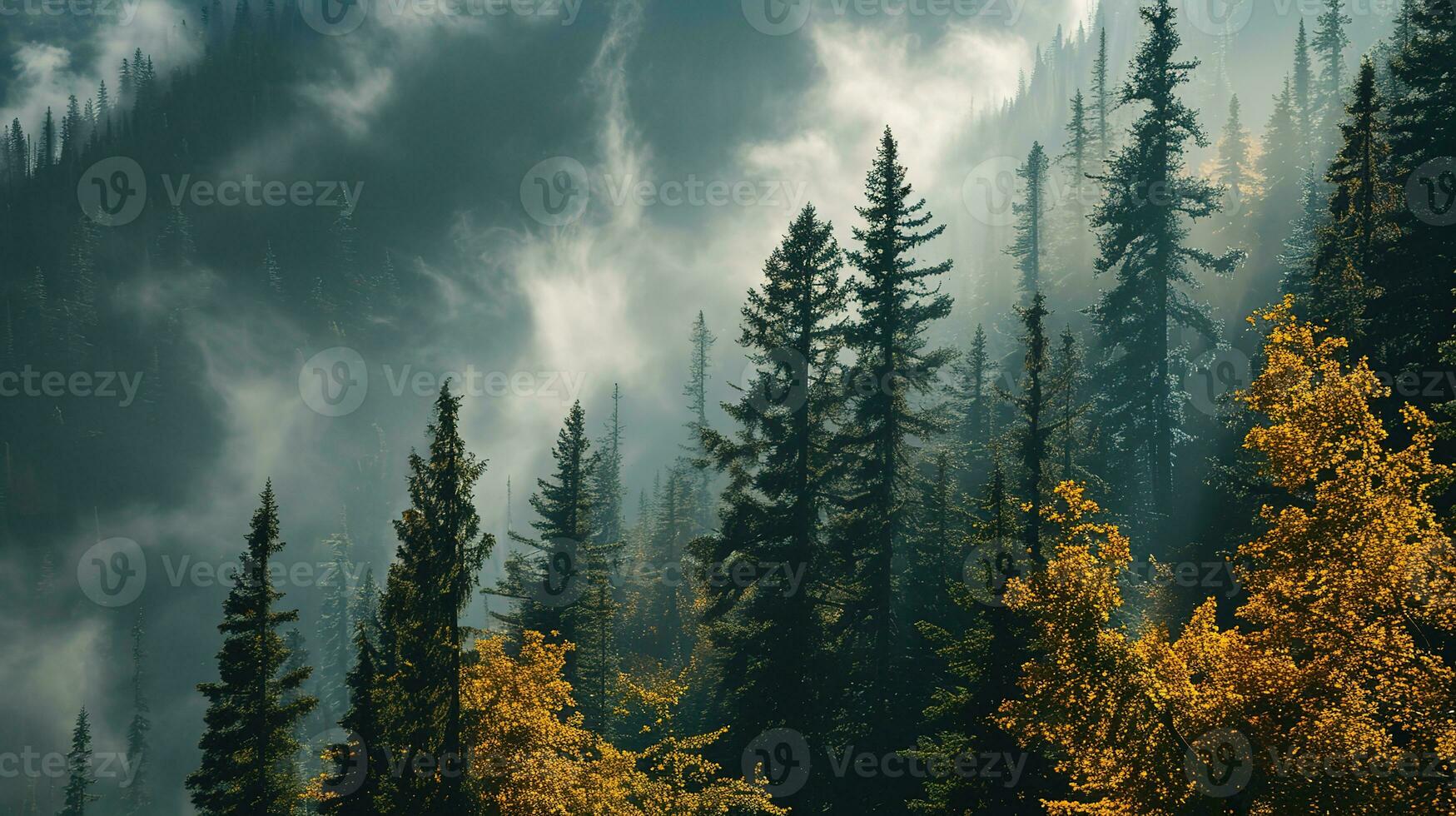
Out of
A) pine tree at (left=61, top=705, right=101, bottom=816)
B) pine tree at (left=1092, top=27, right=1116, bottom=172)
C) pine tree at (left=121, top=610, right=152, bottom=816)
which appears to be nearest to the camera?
pine tree at (left=61, top=705, right=101, bottom=816)

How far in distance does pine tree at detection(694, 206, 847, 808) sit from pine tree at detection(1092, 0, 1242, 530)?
1871cm

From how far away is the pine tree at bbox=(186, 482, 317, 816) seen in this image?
2000cm

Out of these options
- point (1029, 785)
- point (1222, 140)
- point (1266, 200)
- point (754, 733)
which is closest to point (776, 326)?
point (754, 733)

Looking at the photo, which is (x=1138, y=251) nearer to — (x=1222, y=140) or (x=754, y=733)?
(x=754, y=733)

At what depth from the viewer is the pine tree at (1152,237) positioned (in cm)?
3309

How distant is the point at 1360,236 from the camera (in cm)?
2059

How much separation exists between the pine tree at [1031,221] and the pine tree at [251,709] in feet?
240

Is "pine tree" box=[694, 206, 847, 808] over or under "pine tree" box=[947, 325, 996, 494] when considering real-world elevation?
under

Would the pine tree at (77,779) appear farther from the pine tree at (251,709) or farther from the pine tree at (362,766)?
the pine tree at (362,766)

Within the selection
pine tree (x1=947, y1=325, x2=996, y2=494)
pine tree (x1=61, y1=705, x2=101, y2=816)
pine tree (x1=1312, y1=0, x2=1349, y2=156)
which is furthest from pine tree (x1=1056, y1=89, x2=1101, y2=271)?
pine tree (x1=61, y1=705, x2=101, y2=816)

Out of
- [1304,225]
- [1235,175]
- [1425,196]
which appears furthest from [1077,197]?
[1425,196]

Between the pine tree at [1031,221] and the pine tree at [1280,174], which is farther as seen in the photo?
the pine tree at [1031,221]

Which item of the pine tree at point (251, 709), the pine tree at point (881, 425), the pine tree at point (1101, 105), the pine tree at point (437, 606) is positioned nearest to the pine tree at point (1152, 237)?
the pine tree at point (881, 425)

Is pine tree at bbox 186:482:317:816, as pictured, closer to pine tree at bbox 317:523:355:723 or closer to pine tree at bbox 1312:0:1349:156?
pine tree at bbox 317:523:355:723
